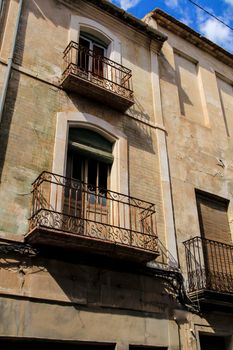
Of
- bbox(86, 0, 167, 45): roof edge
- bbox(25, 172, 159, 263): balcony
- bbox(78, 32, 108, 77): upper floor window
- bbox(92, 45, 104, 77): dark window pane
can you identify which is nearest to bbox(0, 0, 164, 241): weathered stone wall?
bbox(86, 0, 167, 45): roof edge

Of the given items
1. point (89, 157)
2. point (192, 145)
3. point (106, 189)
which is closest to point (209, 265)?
point (106, 189)

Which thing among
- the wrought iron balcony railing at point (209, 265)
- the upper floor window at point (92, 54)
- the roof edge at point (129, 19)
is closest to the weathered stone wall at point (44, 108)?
the roof edge at point (129, 19)

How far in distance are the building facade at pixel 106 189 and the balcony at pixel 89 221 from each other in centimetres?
3

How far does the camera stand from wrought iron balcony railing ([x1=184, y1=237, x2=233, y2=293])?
29.3ft

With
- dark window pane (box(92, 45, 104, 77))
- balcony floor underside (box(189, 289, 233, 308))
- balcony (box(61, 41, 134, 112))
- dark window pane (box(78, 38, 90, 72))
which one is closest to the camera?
balcony floor underside (box(189, 289, 233, 308))

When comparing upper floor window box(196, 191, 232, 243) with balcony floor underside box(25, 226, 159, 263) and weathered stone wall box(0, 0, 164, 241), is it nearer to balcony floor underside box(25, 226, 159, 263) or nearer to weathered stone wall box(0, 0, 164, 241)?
weathered stone wall box(0, 0, 164, 241)

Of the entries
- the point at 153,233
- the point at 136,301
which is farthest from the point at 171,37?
the point at 136,301

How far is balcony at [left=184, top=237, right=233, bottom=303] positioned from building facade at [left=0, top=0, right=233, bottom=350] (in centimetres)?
3

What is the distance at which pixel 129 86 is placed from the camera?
1077cm

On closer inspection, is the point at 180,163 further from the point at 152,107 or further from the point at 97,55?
the point at 97,55

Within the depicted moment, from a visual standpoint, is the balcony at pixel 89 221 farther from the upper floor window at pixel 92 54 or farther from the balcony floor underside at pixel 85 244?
the upper floor window at pixel 92 54

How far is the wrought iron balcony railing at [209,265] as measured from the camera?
892cm

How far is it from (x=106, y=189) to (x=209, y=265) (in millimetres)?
3276

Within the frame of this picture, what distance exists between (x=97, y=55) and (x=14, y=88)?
2.82 m
